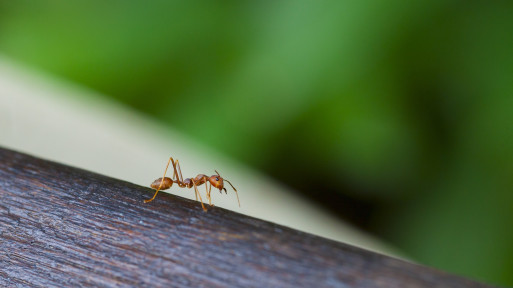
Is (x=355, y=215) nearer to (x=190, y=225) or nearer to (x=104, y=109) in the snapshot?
(x=104, y=109)

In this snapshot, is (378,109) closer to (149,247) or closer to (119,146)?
(119,146)

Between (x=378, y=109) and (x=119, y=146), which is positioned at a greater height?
(x=378, y=109)

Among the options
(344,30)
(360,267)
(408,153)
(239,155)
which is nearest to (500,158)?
(408,153)

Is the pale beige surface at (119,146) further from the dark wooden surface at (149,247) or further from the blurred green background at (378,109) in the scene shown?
the dark wooden surface at (149,247)

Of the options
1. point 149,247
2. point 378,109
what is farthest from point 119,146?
point 149,247

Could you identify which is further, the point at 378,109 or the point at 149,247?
the point at 378,109
